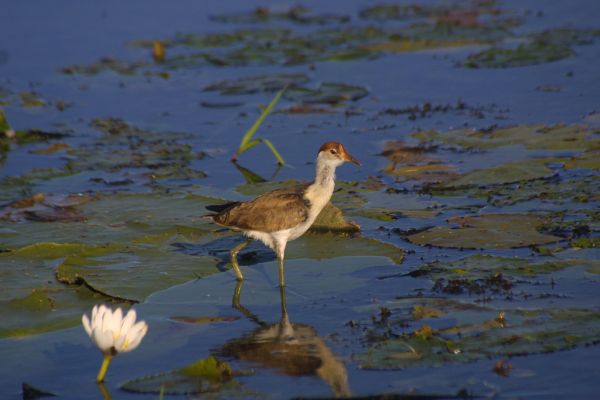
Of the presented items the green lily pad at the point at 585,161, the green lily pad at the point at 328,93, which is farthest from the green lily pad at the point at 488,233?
the green lily pad at the point at 328,93

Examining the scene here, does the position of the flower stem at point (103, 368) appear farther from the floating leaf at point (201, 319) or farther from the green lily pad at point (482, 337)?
the green lily pad at point (482, 337)

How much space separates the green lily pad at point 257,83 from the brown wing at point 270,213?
7295 millimetres

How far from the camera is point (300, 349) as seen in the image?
731 cm

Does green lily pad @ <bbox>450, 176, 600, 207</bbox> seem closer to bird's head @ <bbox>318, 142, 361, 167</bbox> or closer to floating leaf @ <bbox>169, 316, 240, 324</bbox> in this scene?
bird's head @ <bbox>318, 142, 361, 167</bbox>

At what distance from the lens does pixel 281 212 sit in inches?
349

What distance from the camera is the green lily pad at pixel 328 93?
51.1 feet

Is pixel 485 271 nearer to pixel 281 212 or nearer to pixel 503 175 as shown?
pixel 281 212

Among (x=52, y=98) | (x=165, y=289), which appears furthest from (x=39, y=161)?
(x=165, y=289)

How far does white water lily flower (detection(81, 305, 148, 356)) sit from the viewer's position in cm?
632

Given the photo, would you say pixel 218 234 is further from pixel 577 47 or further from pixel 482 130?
pixel 577 47

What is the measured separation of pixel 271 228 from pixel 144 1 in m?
18.9

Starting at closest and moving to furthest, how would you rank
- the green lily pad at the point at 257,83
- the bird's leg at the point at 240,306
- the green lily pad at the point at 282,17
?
the bird's leg at the point at 240,306 < the green lily pad at the point at 257,83 < the green lily pad at the point at 282,17

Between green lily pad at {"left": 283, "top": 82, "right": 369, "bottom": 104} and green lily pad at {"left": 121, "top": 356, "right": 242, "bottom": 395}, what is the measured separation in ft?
30.3

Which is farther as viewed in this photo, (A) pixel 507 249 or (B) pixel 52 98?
(B) pixel 52 98
